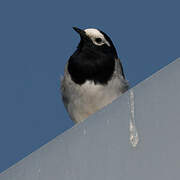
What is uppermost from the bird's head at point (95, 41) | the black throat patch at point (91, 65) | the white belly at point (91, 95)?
the bird's head at point (95, 41)

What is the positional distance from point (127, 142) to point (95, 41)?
2.80 metres

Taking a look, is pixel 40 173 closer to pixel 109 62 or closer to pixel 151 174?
pixel 151 174

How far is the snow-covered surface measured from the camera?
7.47 ft

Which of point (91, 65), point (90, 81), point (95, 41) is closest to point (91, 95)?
point (90, 81)

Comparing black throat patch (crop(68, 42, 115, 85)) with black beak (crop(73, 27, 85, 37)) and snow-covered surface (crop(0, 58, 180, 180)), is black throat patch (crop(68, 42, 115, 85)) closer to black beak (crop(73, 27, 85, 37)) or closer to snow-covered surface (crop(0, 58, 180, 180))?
black beak (crop(73, 27, 85, 37))

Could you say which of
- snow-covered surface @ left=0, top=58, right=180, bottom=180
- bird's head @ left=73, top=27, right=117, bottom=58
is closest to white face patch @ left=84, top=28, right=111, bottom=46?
bird's head @ left=73, top=27, right=117, bottom=58

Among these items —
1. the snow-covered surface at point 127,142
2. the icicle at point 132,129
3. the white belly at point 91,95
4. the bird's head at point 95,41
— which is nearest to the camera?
the snow-covered surface at point 127,142

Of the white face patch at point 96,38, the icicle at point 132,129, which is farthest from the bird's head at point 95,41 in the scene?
the icicle at point 132,129

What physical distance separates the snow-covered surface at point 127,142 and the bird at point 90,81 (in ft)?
5.25

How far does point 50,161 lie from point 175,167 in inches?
39.7

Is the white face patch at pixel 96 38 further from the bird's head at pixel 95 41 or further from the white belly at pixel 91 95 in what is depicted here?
the white belly at pixel 91 95

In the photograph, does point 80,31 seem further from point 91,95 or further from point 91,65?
point 91,95

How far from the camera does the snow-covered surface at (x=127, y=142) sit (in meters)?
2.28

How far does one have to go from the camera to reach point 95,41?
522 centimetres
